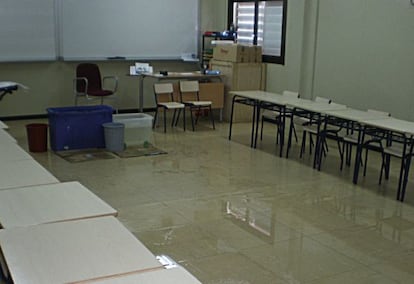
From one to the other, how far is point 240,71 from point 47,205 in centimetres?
652

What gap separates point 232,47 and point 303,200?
433 cm

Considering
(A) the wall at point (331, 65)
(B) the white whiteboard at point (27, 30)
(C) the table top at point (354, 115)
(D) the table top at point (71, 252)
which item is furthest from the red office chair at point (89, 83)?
(D) the table top at point (71, 252)

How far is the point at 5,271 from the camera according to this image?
88.0 inches

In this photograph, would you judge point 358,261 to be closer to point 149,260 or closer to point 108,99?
point 149,260

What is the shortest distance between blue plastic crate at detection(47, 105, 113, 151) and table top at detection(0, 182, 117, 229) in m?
3.75

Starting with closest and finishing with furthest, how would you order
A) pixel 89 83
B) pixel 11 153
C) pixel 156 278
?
pixel 156 278, pixel 11 153, pixel 89 83

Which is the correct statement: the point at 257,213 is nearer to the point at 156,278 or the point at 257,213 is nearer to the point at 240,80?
the point at 156,278

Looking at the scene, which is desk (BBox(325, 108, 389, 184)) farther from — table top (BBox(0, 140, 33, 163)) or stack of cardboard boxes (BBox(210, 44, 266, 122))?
table top (BBox(0, 140, 33, 163))

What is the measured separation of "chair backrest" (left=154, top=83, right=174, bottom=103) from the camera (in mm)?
8426

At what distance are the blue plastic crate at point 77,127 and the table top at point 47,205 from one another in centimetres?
375

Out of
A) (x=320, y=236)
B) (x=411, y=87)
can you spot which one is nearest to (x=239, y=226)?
(x=320, y=236)

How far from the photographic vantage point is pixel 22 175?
3.39m

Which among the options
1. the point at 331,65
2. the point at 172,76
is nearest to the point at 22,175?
the point at 172,76

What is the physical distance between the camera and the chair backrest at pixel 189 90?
28.7 ft
